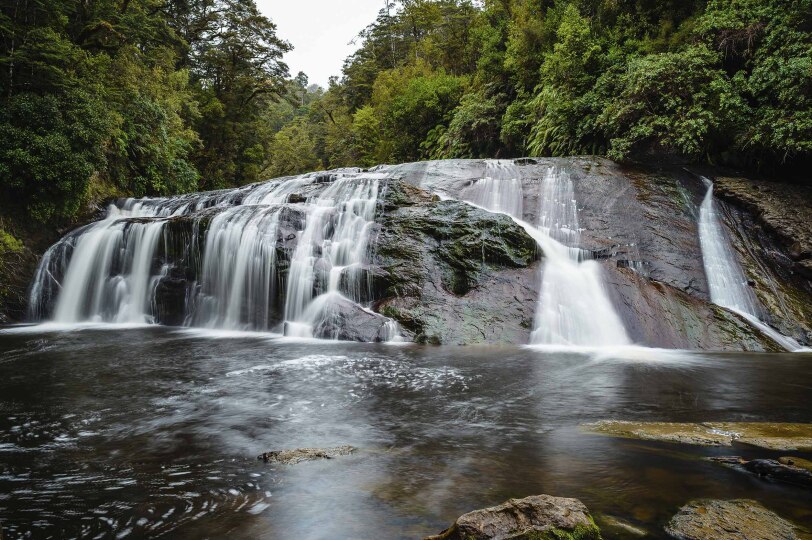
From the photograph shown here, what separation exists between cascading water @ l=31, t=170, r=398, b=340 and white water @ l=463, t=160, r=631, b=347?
10.8 ft

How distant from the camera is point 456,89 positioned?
27.4 meters

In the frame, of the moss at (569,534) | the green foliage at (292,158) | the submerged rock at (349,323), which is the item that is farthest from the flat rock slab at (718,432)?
the green foliage at (292,158)

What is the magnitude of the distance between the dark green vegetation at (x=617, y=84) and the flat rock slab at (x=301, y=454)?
11.7m

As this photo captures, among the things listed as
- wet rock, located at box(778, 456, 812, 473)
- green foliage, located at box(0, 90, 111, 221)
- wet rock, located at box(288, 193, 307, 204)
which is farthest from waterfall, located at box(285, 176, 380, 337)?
wet rock, located at box(778, 456, 812, 473)

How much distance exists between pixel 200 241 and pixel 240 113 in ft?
69.6

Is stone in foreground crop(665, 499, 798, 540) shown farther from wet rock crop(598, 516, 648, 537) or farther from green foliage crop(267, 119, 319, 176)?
green foliage crop(267, 119, 319, 176)

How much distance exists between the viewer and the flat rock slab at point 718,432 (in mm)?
3625

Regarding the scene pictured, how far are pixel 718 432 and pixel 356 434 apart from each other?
327cm

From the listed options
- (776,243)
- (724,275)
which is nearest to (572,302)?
(724,275)

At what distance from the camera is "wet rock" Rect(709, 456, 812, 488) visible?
111 inches

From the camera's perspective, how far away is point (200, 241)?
11.8 meters

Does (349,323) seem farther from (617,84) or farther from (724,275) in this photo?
(617,84)

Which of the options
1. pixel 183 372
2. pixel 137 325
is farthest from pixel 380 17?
pixel 183 372

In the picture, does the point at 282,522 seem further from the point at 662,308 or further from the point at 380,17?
the point at 380,17
